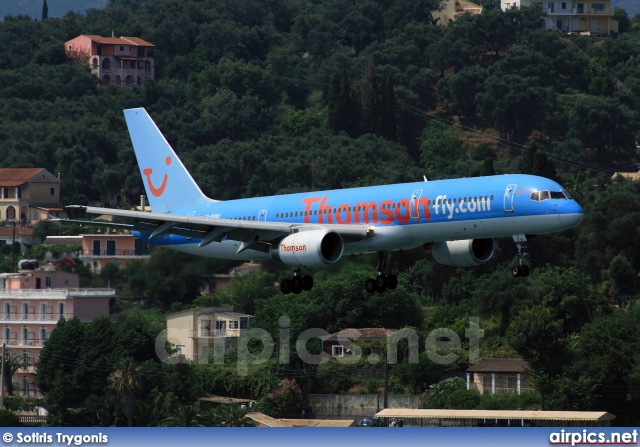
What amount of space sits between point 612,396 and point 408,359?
752 inches

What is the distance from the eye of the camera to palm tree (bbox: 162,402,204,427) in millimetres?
129250

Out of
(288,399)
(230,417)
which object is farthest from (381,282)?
(288,399)

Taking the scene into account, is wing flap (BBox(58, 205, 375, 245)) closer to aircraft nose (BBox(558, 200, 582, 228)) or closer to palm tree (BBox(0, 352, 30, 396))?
aircraft nose (BBox(558, 200, 582, 228))

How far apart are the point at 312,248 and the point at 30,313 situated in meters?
85.5

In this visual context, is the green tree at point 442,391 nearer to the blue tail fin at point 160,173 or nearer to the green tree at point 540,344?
the green tree at point 540,344

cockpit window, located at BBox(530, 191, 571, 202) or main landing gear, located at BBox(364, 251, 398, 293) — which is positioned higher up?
cockpit window, located at BBox(530, 191, 571, 202)

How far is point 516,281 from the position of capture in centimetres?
15200

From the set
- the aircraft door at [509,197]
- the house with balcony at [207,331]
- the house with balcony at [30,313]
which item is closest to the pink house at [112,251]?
the house with balcony at [207,331]

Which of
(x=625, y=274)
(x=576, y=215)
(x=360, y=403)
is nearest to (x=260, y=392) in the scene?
(x=360, y=403)

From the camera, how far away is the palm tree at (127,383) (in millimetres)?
136875

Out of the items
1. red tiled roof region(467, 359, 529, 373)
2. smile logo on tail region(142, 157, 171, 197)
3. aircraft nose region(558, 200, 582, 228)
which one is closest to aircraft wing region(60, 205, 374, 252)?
aircraft nose region(558, 200, 582, 228)

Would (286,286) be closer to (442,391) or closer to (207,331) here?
(442,391)

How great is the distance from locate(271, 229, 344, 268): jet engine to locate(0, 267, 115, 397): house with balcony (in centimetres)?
7431

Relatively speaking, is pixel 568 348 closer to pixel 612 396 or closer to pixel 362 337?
pixel 612 396
